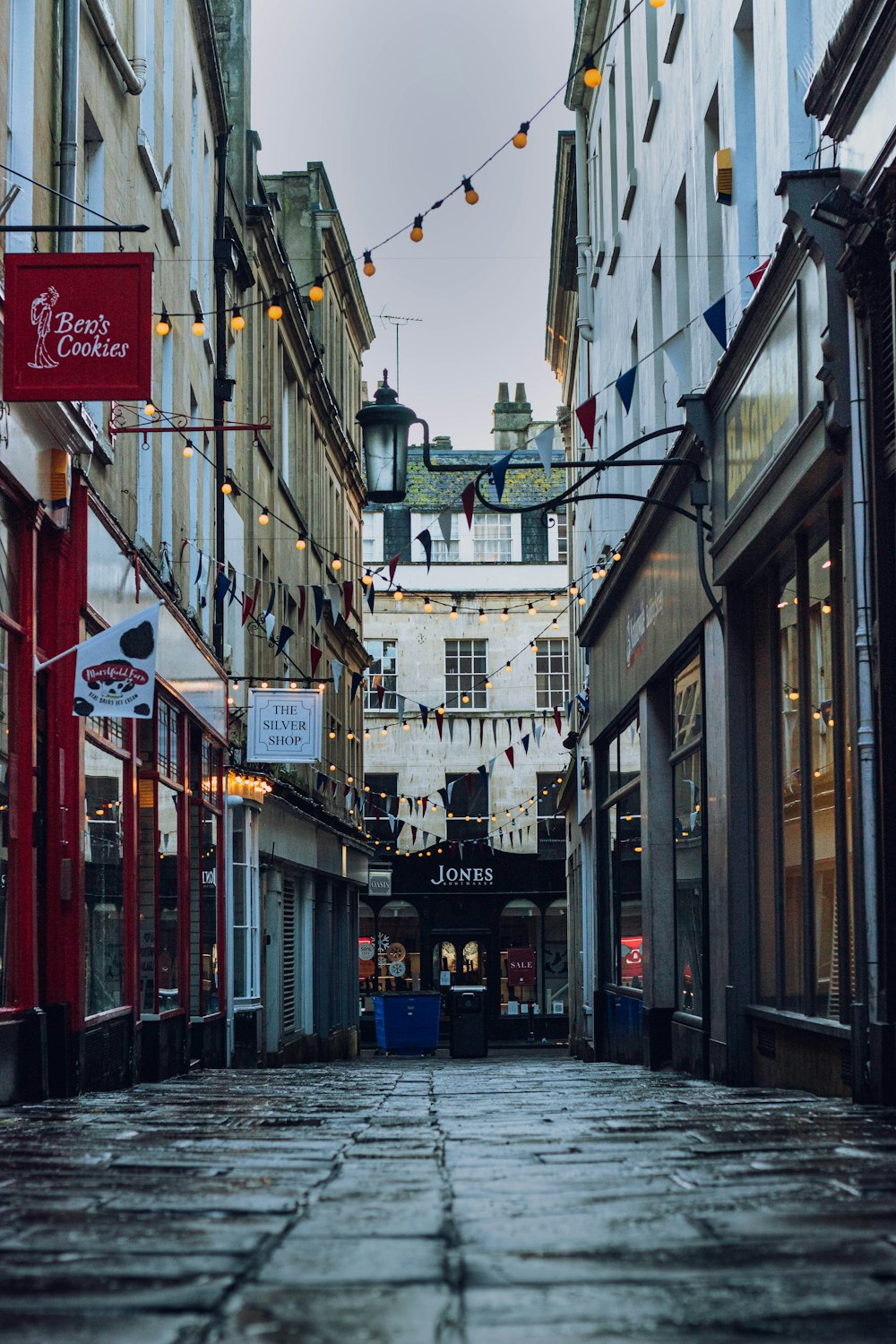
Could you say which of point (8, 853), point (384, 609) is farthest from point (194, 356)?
point (384, 609)

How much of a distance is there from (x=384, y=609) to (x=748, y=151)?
128 ft

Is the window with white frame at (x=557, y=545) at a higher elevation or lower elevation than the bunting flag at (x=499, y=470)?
higher

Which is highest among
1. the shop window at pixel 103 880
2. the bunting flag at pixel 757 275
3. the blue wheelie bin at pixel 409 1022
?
the bunting flag at pixel 757 275

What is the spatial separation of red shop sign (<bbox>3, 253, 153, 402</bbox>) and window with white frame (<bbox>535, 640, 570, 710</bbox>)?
40798 millimetres

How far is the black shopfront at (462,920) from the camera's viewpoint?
48250mm

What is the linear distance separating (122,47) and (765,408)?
7525 millimetres

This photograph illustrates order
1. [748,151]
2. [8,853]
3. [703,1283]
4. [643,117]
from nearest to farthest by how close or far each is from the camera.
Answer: [703,1283] < [8,853] < [748,151] < [643,117]

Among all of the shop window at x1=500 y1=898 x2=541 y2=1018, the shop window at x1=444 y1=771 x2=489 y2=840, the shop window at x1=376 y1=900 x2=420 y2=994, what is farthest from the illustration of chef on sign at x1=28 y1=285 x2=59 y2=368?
the shop window at x1=444 y1=771 x2=489 y2=840

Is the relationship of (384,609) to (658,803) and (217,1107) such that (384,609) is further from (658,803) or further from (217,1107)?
(217,1107)

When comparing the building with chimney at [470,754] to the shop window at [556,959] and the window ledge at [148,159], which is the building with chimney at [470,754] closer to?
the shop window at [556,959]

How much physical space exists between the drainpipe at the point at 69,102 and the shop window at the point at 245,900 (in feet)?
39.5

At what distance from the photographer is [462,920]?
160ft

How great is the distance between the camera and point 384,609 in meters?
51.6

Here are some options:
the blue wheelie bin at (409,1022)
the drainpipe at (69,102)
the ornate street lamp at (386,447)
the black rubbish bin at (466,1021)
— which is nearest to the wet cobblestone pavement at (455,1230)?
the ornate street lamp at (386,447)
